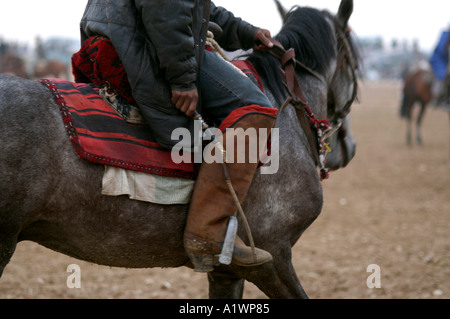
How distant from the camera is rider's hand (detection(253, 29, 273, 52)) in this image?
2.71 meters

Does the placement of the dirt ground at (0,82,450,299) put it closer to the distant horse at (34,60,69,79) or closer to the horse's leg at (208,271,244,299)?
the horse's leg at (208,271,244,299)

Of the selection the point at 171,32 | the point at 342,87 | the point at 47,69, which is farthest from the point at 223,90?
the point at 47,69

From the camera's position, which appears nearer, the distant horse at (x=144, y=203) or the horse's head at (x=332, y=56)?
the distant horse at (x=144, y=203)

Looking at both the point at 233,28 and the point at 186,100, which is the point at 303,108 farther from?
the point at 186,100

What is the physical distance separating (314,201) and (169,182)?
0.86 metres

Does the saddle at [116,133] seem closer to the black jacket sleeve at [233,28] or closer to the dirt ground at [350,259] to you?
the black jacket sleeve at [233,28]

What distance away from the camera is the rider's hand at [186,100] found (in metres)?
2.10

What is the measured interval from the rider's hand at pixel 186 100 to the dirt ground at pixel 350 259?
8.35 feet

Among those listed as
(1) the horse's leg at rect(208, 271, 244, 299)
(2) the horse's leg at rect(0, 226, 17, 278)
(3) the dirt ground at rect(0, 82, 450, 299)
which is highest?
(2) the horse's leg at rect(0, 226, 17, 278)

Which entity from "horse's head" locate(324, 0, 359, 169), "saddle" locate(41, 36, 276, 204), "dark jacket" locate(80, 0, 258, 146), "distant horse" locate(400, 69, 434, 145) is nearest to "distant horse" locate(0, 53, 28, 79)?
"distant horse" locate(400, 69, 434, 145)

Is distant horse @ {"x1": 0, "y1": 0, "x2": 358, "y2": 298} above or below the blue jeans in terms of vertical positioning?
below

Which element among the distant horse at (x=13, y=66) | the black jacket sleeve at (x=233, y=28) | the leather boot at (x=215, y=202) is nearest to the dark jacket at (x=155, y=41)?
the leather boot at (x=215, y=202)

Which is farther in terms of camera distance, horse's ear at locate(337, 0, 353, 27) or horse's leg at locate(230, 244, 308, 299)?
horse's ear at locate(337, 0, 353, 27)

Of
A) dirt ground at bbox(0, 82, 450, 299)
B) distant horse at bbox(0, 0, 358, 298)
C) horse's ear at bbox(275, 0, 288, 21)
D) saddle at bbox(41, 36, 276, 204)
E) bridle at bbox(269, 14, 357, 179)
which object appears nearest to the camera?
distant horse at bbox(0, 0, 358, 298)
